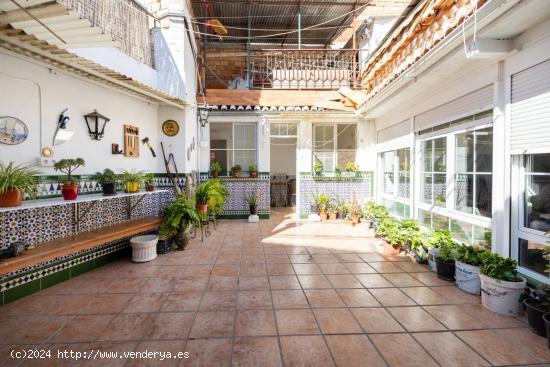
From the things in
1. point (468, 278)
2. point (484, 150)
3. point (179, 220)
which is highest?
point (484, 150)

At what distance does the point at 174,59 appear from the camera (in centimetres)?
605

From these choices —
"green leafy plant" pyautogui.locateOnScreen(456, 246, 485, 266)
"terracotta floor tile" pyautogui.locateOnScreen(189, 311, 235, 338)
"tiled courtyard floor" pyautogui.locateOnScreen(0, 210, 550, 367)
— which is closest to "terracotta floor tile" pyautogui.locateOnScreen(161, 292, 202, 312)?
"tiled courtyard floor" pyautogui.locateOnScreen(0, 210, 550, 367)

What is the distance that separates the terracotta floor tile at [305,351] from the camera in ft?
7.41

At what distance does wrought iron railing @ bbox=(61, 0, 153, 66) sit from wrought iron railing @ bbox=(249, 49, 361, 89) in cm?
332

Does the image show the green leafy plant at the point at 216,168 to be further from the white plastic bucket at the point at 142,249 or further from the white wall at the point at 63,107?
the white plastic bucket at the point at 142,249

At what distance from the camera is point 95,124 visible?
14.4 feet

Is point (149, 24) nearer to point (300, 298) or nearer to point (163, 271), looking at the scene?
point (163, 271)

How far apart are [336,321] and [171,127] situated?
4.98 metres

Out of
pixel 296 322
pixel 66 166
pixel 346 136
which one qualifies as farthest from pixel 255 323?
pixel 346 136

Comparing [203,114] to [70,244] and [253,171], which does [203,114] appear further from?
[70,244]

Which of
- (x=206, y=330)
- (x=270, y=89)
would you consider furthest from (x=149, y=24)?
(x=206, y=330)

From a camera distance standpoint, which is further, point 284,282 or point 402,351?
point 284,282

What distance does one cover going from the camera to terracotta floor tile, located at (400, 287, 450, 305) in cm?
325

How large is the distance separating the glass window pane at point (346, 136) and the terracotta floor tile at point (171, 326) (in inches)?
263
